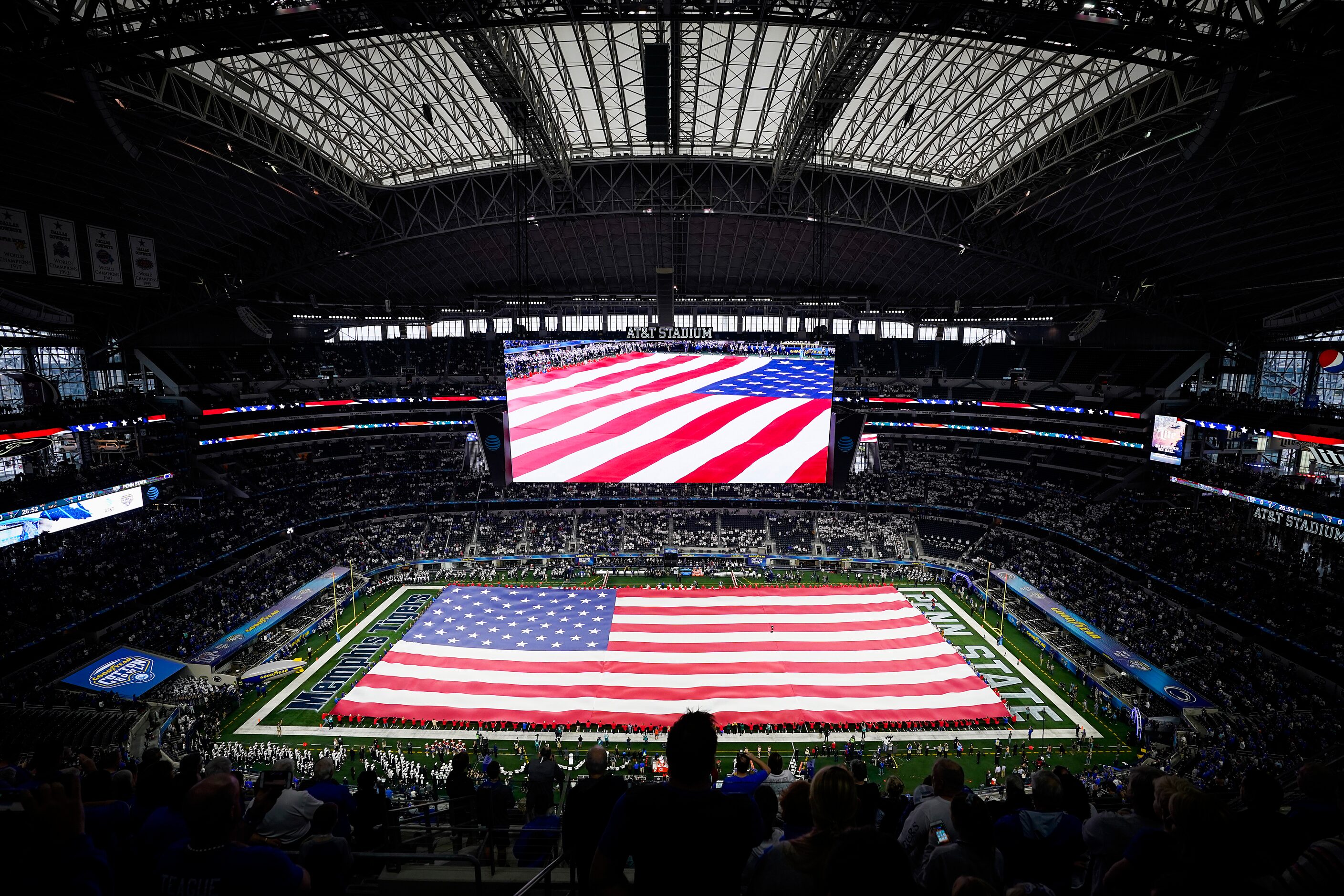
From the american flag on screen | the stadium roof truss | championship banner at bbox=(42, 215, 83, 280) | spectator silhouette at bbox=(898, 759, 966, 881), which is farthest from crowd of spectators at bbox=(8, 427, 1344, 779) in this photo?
spectator silhouette at bbox=(898, 759, 966, 881)

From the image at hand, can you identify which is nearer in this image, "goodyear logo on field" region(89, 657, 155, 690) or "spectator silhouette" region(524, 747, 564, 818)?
"spectator silhouette" region(524, 747, 564, 818)

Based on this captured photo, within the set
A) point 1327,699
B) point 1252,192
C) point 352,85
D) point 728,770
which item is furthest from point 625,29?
point 1327,699

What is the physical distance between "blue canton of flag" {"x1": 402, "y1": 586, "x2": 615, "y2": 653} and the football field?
2.20 meters

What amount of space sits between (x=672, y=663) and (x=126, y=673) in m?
22.0

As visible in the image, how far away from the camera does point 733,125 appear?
3131cm

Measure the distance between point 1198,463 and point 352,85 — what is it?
148 ft

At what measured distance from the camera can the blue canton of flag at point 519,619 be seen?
3148 centimetres

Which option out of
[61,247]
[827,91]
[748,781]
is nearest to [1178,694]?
[748,781]

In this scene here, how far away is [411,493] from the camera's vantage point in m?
47.9

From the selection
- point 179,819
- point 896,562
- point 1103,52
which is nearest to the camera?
point 179,819

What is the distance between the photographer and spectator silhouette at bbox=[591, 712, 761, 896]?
279 centimetres

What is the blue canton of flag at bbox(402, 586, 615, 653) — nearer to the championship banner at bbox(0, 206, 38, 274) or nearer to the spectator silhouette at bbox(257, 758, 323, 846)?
the championship banner at bbox(0, 206, 38, 274)

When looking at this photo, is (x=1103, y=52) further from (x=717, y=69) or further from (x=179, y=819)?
(x=179, y=819)

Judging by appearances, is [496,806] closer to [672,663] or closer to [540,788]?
[540,788]
